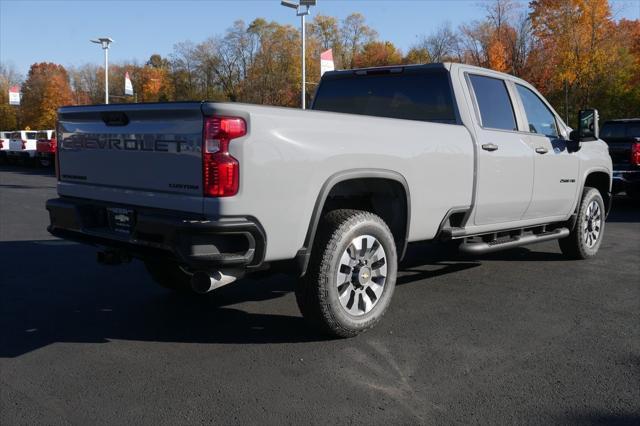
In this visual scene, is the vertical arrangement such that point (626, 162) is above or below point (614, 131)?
below

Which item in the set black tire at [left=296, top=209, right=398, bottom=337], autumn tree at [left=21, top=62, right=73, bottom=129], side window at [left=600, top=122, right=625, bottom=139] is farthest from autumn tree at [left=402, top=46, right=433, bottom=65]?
black tire at [left=296, top=209, right=398, bottom=337]

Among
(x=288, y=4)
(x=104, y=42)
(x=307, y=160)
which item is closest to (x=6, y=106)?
(x=104, y=42)

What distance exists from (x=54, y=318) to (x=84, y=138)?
57.0 inches

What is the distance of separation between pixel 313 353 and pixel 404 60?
53.6m

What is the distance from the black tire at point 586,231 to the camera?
7090mm

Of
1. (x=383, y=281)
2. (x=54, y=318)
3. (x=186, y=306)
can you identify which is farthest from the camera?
(x=186, y=306)

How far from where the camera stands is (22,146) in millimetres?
32969

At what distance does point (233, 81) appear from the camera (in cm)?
4425

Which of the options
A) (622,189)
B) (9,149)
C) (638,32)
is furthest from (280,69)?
(622,189)

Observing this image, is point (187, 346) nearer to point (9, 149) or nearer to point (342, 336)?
point (342, 336)

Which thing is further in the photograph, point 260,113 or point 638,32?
point 638,32

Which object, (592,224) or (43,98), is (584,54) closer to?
(592,224)

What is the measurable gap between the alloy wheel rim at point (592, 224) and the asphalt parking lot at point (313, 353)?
2.69 feet

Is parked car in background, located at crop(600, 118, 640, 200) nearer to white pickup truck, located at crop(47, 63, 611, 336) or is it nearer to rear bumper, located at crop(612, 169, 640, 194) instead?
rear bumper, located at crop(612, 169, 640, 194)
